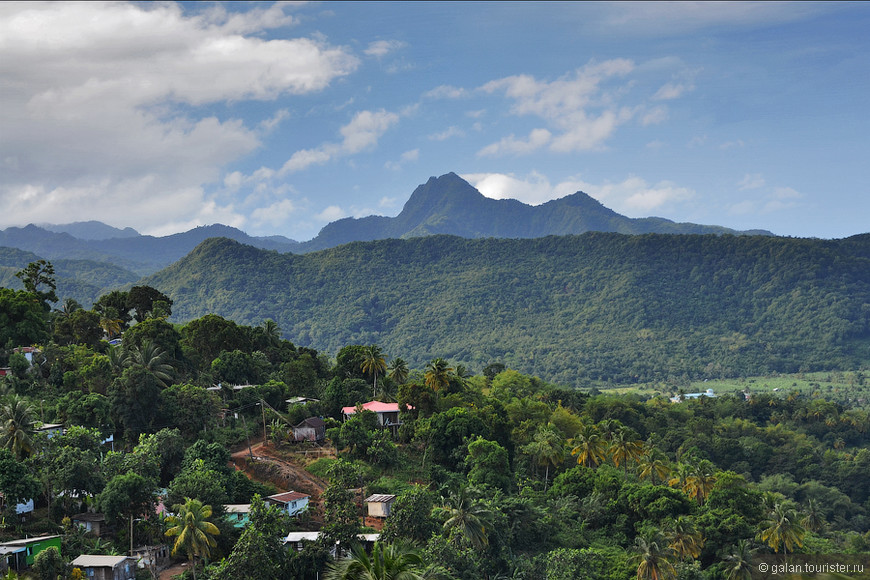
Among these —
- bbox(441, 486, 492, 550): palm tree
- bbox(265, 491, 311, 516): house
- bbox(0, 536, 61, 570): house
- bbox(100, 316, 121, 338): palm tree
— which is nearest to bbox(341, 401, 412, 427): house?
bbox(265, 491, 311, 516): house

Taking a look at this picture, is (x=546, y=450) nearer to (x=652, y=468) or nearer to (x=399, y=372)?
(x=652, y=468)

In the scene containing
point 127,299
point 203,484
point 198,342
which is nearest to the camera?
point 203,484

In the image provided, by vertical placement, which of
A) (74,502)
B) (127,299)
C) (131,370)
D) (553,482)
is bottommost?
(553,482)

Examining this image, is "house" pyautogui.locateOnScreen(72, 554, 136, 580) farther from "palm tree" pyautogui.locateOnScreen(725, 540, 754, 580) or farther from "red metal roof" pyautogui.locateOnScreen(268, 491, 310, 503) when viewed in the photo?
"palm tree" pyautogui.locateOnScreen(725, 540, 754, 580)

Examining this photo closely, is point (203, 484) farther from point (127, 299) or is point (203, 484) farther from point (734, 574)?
point (127, 299)

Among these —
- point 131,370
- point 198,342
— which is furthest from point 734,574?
point 198,342

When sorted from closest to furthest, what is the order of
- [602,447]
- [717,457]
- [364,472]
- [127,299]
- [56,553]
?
1. [56,553]
2. [364,472]
3. [602,447]
4. [127,299]
5. [717,457]

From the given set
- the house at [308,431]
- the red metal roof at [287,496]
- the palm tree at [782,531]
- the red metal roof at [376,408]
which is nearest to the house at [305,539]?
the red metal roof at [287,496]
